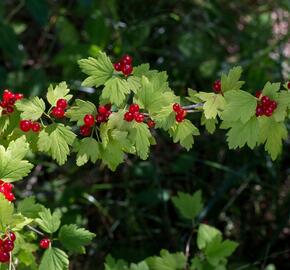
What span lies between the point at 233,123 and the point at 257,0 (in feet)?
8.75

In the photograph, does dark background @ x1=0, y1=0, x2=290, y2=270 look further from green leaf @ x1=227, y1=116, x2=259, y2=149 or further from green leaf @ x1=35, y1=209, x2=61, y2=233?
green leaf @ x1=227, y1=116, x2=259, y2=149

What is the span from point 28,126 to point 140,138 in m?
0.31

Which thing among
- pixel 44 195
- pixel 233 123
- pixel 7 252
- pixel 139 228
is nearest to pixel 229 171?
pixel 139 228

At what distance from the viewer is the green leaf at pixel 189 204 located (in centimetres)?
217

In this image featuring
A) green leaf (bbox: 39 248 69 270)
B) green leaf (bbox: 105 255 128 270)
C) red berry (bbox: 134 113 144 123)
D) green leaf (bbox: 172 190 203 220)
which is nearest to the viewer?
red berry (bbox: 134 113 144 123)

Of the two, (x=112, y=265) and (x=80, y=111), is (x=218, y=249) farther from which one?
(x=80, y=111)

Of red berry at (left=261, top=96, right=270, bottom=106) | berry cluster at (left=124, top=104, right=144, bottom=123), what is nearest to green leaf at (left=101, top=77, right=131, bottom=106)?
berry cluster at (left=124, top=104, right=144, bottom=123)

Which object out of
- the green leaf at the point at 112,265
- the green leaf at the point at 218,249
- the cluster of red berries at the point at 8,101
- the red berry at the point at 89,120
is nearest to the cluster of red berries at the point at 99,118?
the red berry at the point at 89,120

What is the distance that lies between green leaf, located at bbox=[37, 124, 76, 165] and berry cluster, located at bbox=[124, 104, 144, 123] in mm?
153

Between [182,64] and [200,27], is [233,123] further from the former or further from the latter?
[200,27]

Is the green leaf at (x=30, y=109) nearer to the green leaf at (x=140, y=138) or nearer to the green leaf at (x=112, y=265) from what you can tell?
the green leaf at (x=140, y=138)

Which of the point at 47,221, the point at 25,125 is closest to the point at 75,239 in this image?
the point at 47,221

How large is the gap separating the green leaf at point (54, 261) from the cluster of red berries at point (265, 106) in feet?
Result: 2.22

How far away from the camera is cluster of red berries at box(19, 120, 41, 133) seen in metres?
1.42
